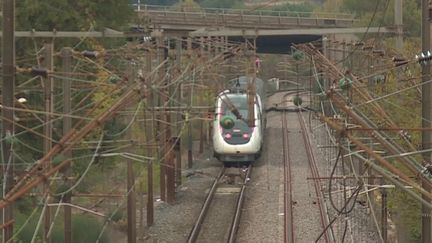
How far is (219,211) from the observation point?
2041cm

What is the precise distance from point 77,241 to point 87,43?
27.3 feet

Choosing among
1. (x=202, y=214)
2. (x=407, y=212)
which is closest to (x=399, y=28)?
(x=407, y=212)

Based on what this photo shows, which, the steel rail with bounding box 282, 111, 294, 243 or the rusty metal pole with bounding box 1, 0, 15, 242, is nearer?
the rusty metal pole with bounding box 1, 0, 15, 242

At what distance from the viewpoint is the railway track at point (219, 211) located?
1742 centimetres

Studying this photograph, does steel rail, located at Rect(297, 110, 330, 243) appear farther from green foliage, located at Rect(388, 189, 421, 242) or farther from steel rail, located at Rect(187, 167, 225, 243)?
steel rail, located at Rect(187, 167, 225, 243)

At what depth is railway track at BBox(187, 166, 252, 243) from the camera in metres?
17.4

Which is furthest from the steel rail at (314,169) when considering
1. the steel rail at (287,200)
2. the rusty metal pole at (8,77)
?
the rusty metal pole at (8,77)

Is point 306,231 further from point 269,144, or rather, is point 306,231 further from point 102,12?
point 269,144

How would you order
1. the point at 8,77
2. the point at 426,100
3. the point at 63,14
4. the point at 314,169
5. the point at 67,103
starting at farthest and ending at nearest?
the point at 314,169 → the point at 63,14 → the point at 67,103 → the point at 426,100 → the point at 8,77

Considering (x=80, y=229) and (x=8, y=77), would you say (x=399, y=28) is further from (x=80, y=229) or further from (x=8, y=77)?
(x=8, y=77)

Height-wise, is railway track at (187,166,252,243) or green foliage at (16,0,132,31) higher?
green foliage at (16,0,132,31)

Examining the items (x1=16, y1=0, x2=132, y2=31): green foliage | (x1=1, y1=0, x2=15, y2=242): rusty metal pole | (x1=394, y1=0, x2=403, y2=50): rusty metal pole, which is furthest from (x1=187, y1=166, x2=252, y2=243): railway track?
(x1=1, y1=0, x2=15, y2=242): rusty metal pole

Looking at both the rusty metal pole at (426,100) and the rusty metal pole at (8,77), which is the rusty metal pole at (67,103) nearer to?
the rusty metal pole at (8,77)

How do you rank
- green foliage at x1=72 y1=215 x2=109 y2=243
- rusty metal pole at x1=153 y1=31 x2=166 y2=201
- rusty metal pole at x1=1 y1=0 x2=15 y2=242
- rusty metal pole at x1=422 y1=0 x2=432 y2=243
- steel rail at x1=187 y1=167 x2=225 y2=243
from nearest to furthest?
rusty metal pole at x1=1 y1=0 x2=15 y2=242
rusty metal pole at x1=422 y1=0 x2=432 y2=243
green foliage at x1=72 y1=215 x2=109 y2=243
rusty metal pole at x1=153 y1=31 x2=166 y2=201
steel rail at x1=187 y1=167 x2=225 y2=243
